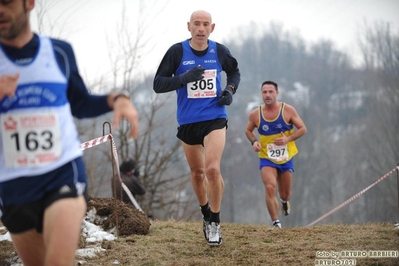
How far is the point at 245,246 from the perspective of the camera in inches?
292

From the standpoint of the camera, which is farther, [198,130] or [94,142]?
[94,142]

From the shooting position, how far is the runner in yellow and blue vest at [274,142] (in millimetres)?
10211

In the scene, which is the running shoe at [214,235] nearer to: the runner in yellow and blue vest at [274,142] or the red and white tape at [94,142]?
the red and white tape at [94,142]

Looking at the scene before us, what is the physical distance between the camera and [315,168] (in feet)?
220

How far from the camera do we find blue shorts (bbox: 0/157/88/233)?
3811mm

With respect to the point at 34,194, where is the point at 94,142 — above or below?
above

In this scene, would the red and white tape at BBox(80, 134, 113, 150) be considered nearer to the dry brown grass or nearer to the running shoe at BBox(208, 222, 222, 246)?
the dry brown grass

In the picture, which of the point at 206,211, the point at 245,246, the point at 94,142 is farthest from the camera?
the point at 94,142

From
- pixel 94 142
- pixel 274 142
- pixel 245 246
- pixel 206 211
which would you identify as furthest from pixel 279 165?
pixel 94 142

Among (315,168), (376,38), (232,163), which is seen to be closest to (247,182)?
(232,163)

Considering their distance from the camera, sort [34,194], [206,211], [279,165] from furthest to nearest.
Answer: [279,165] < [206,211] < [34,194]

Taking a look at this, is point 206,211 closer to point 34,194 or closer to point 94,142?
point 94,142

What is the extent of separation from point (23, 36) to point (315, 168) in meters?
64.6

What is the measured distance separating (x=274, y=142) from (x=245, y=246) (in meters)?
3.19
